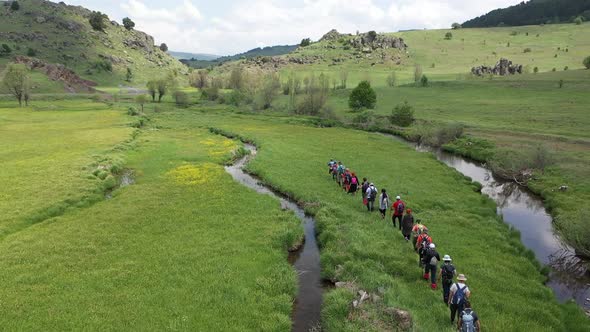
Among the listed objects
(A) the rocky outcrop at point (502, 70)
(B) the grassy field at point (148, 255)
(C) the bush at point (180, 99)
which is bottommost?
(B) the grassy field at point (148, 255)

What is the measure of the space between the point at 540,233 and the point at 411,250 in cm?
1422

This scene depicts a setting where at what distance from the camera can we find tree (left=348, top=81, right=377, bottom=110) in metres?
106

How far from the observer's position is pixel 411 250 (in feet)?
82.3

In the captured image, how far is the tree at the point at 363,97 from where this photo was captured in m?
106

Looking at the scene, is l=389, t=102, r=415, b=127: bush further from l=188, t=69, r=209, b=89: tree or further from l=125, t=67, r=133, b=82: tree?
l=125, t=67, r=133, b=82: tree

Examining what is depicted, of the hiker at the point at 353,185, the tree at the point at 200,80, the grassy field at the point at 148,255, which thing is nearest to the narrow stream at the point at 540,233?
the hiker at the point at 353,185

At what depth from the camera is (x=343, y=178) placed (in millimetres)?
39656

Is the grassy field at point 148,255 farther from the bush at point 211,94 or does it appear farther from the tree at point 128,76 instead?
the tree at point 128,76

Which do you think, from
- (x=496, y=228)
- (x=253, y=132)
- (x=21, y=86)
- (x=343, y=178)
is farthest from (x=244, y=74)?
(x=496, y=228)

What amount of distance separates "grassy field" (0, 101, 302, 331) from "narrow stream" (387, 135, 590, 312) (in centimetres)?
1683

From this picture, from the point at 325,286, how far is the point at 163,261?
9.85 metres

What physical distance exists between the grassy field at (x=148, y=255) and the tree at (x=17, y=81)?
6628cm

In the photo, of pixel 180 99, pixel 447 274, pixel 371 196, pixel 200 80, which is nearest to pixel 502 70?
pixel 180 99

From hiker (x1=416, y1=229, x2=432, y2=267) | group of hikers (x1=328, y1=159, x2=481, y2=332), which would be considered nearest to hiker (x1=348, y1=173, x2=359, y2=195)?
group of hikers (x1=328, y1=159, x2=481, y2=332)
